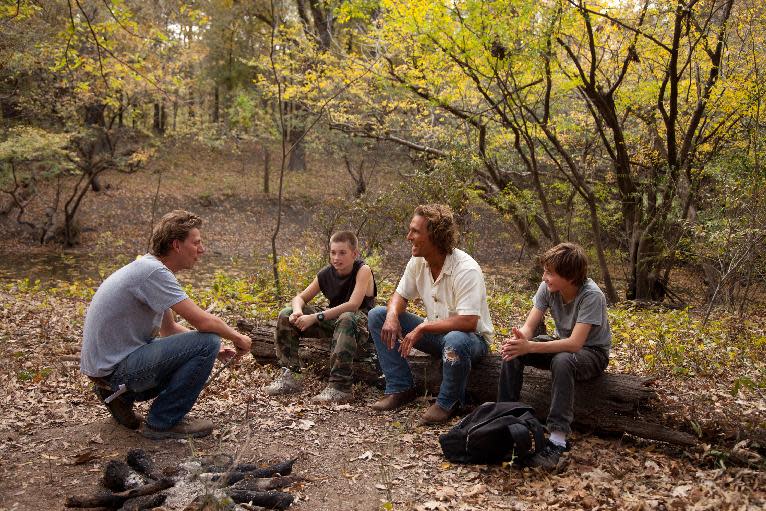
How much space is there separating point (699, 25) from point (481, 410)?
7.65 m

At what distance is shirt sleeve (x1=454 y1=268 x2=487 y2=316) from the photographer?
4.33 m

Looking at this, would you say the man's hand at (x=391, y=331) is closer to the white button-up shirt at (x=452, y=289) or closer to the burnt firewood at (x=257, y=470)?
the white button-up shirt at (x=452, y=289)

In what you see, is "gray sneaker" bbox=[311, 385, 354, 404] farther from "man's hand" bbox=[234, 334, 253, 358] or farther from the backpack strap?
the backpack strap

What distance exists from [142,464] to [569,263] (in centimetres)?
276

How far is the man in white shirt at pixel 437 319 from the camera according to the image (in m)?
4.32

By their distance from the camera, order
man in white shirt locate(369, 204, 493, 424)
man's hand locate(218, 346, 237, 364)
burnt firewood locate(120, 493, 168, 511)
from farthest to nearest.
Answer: man in white shirt locate(369, 204, 493, 424), man's hand locate(218, 346, 237, 364), burnt firewood locate(120, 493, 168, 511)

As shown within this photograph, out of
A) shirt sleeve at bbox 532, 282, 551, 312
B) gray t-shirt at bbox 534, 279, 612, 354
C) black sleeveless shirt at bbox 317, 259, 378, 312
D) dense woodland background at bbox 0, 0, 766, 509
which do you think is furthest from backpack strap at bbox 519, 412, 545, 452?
black sleeveless shirt at bbox 317, 259, 378, 312

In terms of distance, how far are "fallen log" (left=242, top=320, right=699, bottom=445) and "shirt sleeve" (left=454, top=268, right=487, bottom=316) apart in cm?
42

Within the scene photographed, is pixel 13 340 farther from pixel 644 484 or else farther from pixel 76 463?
pixel 644 484

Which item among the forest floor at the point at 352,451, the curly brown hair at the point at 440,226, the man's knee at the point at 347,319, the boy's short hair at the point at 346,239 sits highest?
the curly brown hair at the point at 440,226

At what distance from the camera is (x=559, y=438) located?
3.73 metres

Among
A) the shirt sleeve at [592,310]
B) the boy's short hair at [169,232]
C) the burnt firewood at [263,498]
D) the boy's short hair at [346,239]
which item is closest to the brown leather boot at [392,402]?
the boy's short hair at [346,239]

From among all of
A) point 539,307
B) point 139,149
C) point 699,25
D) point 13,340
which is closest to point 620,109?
point 699,25

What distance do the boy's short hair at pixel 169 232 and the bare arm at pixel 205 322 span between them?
41cm
